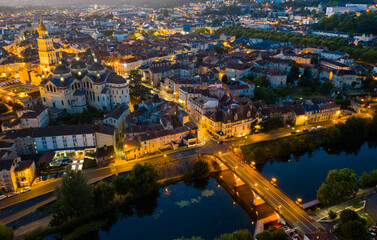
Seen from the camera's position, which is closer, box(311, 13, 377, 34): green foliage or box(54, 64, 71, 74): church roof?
box(54, 64, 71, 74): church roof

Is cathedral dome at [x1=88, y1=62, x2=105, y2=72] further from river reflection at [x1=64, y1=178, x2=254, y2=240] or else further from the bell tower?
river reflection at [x1=64, y1=178, x2=254, y2=240]

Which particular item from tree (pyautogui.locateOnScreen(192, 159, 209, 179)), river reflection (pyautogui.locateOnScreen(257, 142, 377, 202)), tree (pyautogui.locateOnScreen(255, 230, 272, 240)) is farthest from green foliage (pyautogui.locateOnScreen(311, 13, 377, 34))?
tree (pyautogui.locateOnScreen(255, 230, 272, 240))

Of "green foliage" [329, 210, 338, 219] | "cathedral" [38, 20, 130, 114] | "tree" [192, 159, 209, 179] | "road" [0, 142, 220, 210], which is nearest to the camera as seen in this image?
"green foliage" [329, 210, 338, 219]

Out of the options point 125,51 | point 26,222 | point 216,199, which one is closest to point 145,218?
point 216,199

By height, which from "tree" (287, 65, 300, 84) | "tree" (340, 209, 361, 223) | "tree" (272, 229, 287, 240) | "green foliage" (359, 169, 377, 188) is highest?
"tree" (287, 65, 300, 84)

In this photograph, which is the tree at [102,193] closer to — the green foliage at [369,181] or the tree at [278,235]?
the tree at [278,235]
